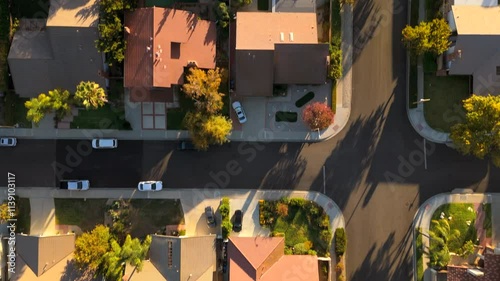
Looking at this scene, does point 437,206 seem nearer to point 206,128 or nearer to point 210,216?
point 210,216

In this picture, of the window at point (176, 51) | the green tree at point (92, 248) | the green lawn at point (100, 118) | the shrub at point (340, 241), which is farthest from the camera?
the green lawn at point (100, 118)

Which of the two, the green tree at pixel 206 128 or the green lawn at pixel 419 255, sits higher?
the green tree at pixel 206 128

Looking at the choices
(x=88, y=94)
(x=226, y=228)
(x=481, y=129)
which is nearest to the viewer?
(x=481, y=129)

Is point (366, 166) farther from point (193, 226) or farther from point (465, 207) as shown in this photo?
point (193, 226)

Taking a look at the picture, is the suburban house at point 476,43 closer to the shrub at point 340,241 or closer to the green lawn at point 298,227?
the shrub at point 340,241

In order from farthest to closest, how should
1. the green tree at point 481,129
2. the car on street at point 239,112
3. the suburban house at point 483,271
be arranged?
the car on street at point 239,112 → the suburban house at point 483,271 → the green tree at point 481,129

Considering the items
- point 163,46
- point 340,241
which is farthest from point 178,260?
point 163,46

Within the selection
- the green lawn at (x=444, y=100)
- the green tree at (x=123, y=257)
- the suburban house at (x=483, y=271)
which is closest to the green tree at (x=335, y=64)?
the green lawn at (x=444, y=100)
